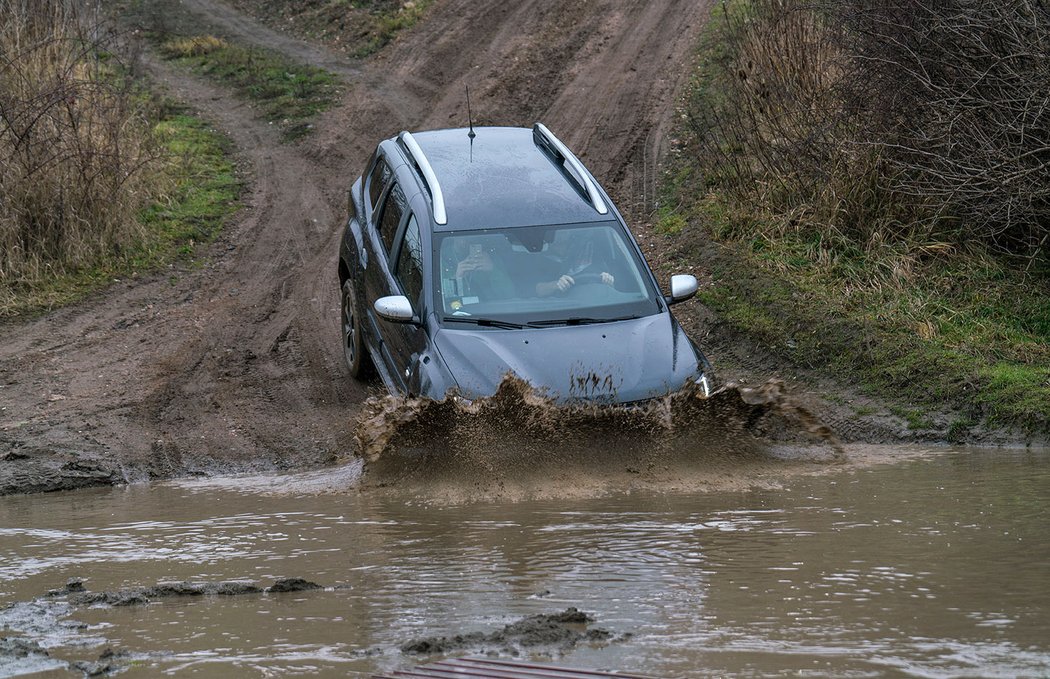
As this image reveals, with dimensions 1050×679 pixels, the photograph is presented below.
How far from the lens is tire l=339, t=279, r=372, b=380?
10.0 meters

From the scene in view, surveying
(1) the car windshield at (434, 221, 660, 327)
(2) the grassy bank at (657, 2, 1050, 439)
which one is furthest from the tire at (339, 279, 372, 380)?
(2) the grassy bank at (657, 2, 1050, 439)

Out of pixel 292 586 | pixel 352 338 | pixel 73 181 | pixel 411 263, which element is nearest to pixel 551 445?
pixel 411 263

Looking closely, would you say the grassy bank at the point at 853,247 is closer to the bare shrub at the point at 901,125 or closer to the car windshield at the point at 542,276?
the bare shrub at the point at 901,125

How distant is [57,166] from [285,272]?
2.39 m

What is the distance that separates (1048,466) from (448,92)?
40.0 ft

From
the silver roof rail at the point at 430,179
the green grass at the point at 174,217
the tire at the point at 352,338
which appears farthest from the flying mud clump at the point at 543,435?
the green grass at the point at 174,217

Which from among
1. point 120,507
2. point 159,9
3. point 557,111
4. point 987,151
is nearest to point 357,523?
point 120,507

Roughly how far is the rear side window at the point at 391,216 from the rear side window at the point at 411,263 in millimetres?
225

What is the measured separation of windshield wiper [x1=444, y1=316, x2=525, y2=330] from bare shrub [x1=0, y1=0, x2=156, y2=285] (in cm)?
613

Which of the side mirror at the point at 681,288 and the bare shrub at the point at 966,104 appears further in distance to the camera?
the bare shrub at the point at 966,104

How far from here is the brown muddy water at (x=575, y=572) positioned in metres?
5.03

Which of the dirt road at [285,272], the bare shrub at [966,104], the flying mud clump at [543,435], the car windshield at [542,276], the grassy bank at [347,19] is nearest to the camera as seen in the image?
the flying mud clump at [543,435]

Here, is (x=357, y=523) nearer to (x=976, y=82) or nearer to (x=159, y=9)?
(x=976, y=82)

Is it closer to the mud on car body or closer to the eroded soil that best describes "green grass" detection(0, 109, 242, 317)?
the eroded soil
